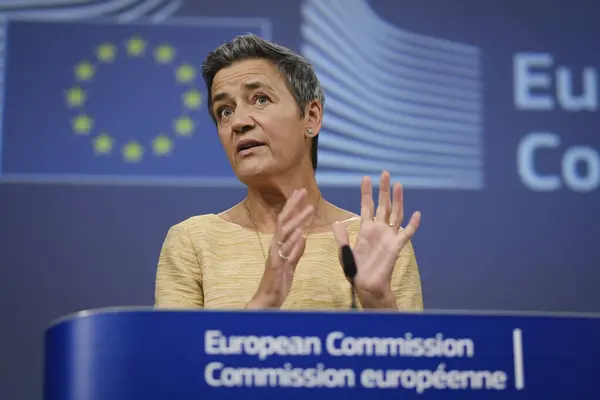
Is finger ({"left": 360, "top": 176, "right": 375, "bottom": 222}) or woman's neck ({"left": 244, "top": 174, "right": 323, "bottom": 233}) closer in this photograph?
finger ({"left": 360, "top": 176, "right": 375, "bottom": 222})

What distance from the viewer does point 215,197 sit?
3393mm

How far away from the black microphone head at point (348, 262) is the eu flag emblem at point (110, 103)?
148 centimetres

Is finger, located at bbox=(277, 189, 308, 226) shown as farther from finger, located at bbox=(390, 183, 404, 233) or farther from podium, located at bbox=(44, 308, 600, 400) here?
podium, located at bbox=(44, 308, 600, 400)

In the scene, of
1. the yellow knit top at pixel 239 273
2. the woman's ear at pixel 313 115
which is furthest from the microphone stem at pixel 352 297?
the woman's ear at pixel 313 115

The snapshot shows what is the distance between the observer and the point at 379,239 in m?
2.06

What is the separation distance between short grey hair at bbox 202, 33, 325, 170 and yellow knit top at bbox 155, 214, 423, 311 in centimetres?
30

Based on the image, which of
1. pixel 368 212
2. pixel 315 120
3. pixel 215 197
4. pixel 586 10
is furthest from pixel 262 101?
pixel 586 10

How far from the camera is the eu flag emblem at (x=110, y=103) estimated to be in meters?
3.39

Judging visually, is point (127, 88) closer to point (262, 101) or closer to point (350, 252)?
point (262, 101)

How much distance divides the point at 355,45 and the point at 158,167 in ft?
2.67

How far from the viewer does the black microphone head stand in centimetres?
194

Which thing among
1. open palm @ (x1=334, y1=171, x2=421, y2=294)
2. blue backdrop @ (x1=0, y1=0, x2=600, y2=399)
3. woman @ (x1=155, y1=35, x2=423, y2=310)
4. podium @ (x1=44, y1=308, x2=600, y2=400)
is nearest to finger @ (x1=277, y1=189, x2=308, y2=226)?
woman @ (x1=155, y1=35, x2=423, y2=310)

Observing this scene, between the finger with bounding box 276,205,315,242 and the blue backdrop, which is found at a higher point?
A: the blue backdrop

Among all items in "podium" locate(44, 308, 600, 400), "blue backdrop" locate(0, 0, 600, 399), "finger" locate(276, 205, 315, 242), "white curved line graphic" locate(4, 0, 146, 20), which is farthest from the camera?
"white curved line graphic" locate(4, 0, 146, 20)
